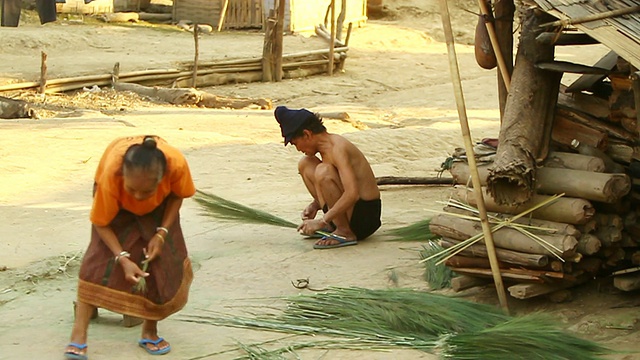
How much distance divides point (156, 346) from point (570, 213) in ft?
6.87

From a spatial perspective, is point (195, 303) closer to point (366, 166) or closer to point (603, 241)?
point (366, 166)

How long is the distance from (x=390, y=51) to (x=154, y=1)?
20.9ft

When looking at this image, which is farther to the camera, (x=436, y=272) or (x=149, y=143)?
(x=436, y=272)

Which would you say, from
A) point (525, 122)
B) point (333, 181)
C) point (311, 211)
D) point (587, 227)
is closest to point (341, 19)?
point (311, 211)

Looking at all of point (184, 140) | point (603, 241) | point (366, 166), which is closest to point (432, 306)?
point (603, 241)

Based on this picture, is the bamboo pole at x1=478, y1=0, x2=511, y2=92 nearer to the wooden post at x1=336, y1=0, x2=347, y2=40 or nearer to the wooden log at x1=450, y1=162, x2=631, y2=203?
the wooden log at x1=450, y1=162, x2=631, y2=203

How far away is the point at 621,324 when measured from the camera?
482cm

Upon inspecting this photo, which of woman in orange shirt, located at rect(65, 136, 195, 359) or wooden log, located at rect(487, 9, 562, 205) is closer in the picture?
woman in orange shirt, located at rect(65, 136, 195, 359)

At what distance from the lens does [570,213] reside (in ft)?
15.9

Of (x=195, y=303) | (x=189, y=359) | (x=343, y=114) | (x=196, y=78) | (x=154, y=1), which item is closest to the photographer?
(x=189, y=359)

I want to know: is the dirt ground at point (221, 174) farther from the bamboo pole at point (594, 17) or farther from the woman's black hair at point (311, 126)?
the bamboo pole at point (594, 17)

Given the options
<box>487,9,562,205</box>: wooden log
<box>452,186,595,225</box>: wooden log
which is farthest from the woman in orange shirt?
<box>452,186,595,225</box>: wooden log

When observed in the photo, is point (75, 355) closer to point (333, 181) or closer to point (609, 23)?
point (333, 181)

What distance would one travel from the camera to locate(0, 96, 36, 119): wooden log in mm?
12367
